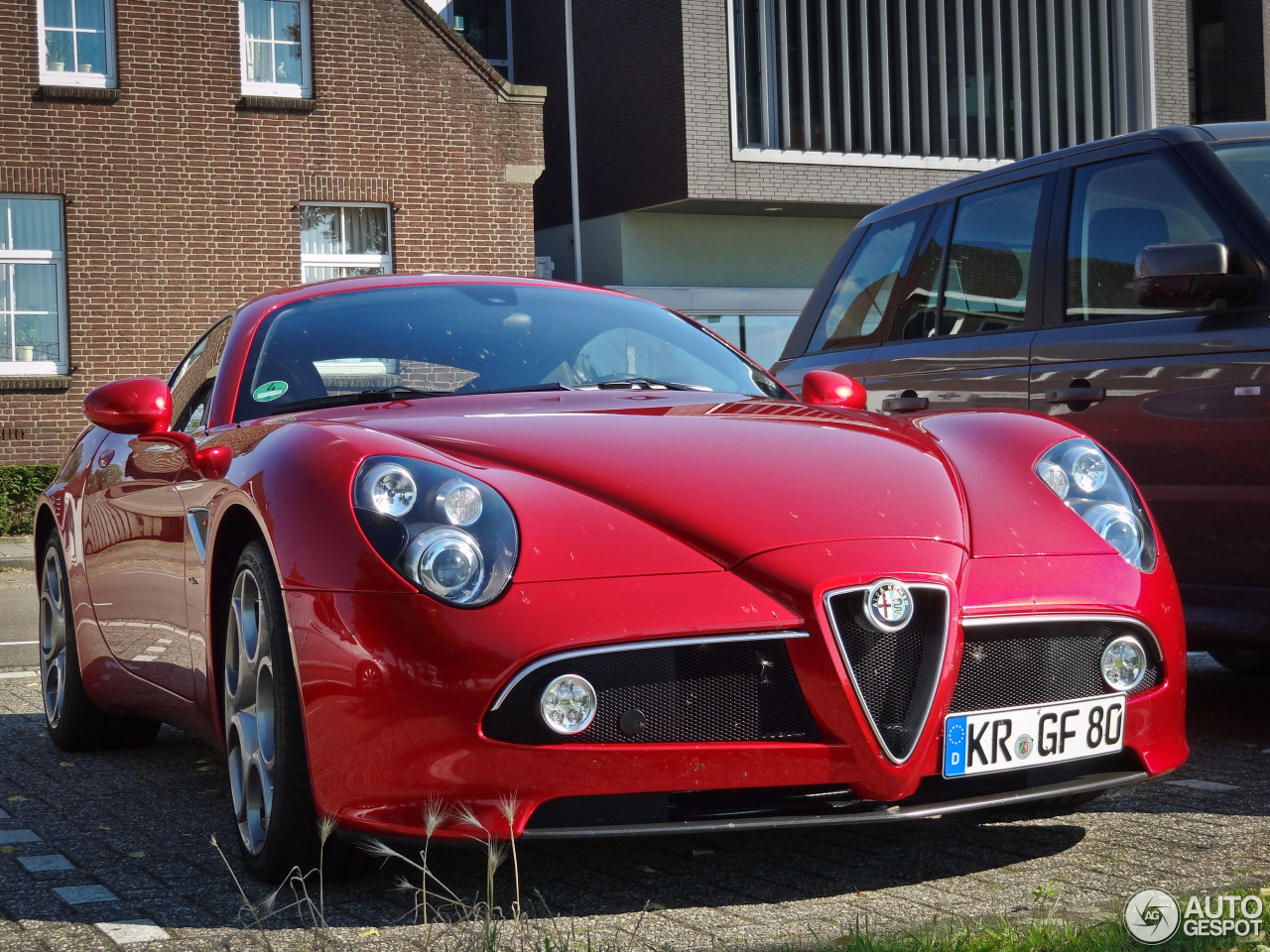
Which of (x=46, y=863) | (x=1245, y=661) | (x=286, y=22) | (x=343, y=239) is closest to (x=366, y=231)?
→ (x=343, y=239)

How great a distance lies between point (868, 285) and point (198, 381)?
292 centimetres

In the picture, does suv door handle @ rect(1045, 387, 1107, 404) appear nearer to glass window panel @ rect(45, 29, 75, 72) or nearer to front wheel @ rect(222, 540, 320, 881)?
front wheel @ rect(222, 540, 320, 881)

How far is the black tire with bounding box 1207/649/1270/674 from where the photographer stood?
621 centimetres

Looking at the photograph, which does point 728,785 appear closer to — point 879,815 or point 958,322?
point 879,815

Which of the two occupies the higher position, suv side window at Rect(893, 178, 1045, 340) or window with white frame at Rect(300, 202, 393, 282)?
window with white frame at Rect(300, 202, 393, 282)

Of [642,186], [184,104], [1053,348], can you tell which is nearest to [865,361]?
[1053,348]

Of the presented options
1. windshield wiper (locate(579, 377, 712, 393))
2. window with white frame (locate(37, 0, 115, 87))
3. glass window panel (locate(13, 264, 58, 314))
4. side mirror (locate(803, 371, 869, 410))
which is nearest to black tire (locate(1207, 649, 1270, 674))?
Result: side mirror (locate(803, 371, 869, 410))

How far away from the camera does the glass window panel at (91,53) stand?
19500 mm

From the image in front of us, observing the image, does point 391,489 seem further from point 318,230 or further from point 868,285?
point 318,230

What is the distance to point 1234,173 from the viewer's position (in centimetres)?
520

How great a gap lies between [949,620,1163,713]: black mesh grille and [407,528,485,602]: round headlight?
981mm

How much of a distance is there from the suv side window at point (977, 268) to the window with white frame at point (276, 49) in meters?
15.7

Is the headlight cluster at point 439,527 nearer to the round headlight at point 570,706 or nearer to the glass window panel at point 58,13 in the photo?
the round headlight at point 570,706

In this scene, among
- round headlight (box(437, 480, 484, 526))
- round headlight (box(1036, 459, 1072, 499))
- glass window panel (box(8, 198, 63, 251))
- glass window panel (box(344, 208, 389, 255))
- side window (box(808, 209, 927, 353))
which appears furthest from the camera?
glass window panel (box(344, 208, 389, 255))
